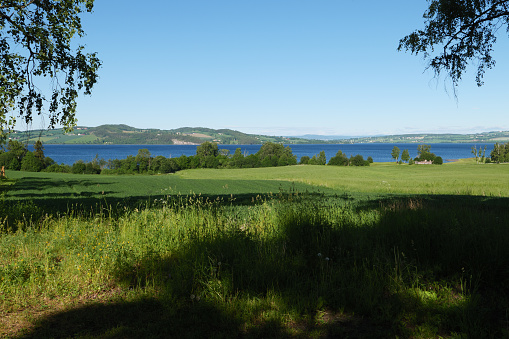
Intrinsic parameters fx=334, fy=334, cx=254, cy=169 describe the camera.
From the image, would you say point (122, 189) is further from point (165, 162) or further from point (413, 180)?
point (165, 162)

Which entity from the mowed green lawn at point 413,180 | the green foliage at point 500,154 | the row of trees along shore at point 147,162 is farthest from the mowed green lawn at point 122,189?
the green foliage at point 500,154

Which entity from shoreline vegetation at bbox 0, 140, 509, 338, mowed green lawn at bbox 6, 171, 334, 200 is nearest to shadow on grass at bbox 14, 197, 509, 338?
shoreline vegetation at bbox 0, 140, 509, 338

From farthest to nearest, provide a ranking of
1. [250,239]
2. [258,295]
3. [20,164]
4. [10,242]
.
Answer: [20,164] → [10,242] → [250,239] → [258,295]

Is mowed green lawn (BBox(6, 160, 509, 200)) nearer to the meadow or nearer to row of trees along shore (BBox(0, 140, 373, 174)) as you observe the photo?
the meadow

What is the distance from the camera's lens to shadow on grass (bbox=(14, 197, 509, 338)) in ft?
12.9

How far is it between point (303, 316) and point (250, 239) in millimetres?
2131

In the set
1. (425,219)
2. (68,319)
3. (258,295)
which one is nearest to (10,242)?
(68,319)

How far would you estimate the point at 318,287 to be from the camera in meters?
4.67

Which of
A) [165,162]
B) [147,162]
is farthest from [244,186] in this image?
[147,162]

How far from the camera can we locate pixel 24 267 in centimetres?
560

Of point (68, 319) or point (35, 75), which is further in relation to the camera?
point (35, 75)

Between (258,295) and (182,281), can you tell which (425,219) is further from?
(182,281)

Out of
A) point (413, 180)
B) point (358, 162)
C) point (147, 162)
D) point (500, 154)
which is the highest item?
point (500, 154)

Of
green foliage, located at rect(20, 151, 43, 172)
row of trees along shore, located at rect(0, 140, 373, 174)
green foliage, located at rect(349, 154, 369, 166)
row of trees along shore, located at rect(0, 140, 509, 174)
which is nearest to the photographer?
green foliage, located at rect(20, 151, 43, 172)
